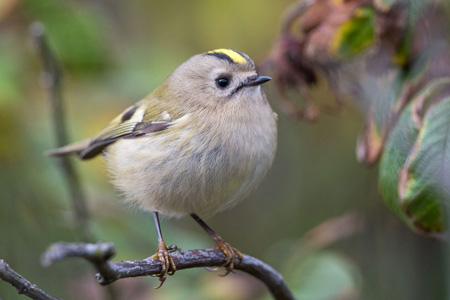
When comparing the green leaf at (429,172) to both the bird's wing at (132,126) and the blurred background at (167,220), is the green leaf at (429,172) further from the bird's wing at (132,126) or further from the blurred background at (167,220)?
the bird's wing at (132,126)

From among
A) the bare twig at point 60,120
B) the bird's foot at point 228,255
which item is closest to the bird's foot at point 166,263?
the bird's foot at point 228,255

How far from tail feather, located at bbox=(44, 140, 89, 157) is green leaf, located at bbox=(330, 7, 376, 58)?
1151 mm

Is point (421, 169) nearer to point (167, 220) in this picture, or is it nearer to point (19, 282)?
point (19, 282)

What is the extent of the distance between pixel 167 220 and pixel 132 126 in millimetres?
733

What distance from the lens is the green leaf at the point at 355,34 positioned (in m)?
1.88

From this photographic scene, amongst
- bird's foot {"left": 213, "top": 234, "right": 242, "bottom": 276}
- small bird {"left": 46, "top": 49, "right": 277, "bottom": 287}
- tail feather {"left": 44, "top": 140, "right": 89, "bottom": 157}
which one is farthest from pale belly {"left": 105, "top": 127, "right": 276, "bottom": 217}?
tail feather {"left": 44, "top": 140, "right": 89, "bottom": 157}

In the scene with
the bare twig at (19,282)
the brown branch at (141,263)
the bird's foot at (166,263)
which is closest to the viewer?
the brown branch at (141,263)

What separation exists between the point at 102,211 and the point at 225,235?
0.91 m

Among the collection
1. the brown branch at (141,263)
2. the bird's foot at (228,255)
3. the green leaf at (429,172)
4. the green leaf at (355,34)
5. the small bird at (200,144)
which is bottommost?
the brown branch at (141,263)

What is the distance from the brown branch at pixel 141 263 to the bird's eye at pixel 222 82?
0.60m

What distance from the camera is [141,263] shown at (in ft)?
4.53

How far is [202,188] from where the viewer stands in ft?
6.20

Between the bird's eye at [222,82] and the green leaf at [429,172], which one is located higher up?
the bird's eye at [222,82]

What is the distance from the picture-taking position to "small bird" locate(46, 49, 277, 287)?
1883mm
